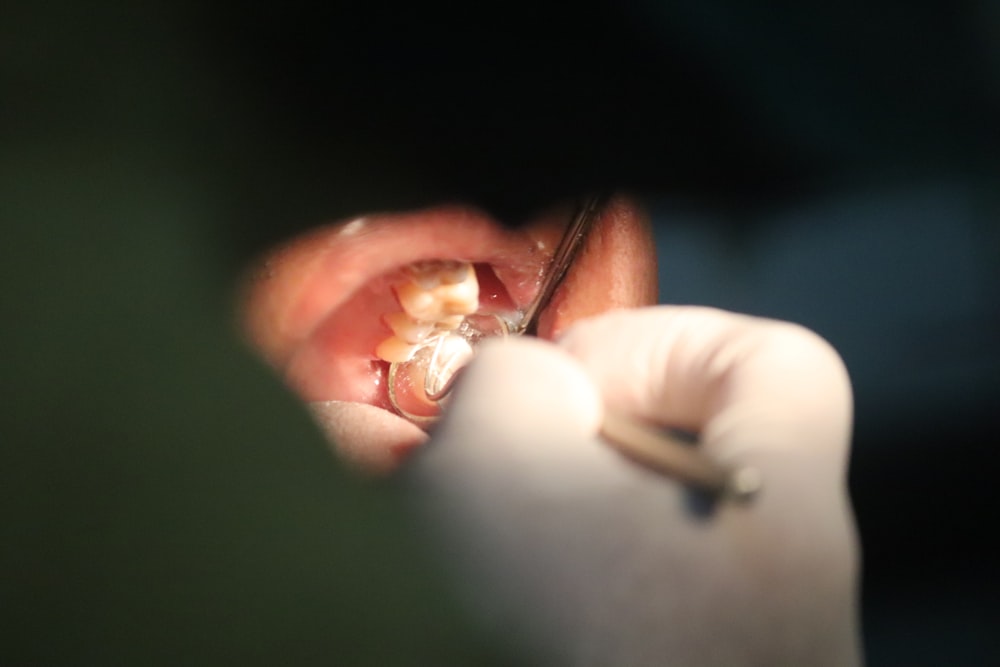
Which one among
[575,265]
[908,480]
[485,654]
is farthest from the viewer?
[575,265]

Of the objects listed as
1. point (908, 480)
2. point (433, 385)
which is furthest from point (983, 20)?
point (433, 385)

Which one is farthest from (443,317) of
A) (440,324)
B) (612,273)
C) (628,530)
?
(628,530)

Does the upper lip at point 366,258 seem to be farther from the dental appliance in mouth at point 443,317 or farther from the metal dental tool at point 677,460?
the metal dental tool at point 677,460

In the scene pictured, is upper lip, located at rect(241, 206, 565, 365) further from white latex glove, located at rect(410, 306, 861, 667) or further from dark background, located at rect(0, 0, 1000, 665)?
white latex glove, located at rect(410, 306, 861, 667)

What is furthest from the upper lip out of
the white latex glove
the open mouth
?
the white latex glove

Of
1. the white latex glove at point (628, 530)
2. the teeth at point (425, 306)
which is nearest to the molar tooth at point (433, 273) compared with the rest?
the teeth at point (425, 306)

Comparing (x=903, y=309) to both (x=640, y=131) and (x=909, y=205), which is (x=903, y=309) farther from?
(x=640, y=131)

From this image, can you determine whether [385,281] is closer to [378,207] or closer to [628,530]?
[378,207]
